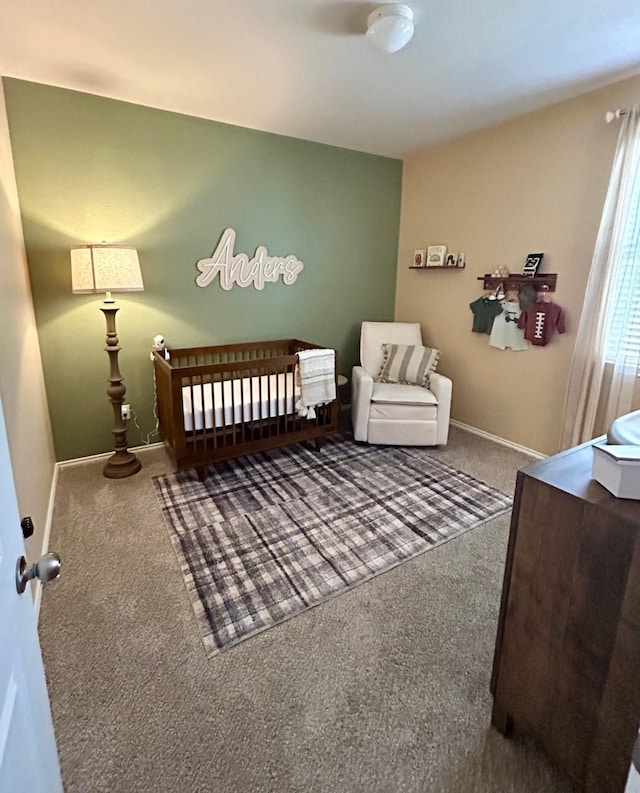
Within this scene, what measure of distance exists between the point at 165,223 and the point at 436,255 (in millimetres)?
2308

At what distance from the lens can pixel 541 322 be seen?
9.90 ft

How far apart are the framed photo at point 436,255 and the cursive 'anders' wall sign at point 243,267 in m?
1.19

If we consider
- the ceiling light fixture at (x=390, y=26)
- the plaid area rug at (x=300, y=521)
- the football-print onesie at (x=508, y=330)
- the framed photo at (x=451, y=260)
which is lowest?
the plaid area rug at (x=300, y=521)

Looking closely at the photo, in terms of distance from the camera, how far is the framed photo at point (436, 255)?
12.2 ft

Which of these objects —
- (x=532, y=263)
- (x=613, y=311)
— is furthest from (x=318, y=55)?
(x=613, y=311)

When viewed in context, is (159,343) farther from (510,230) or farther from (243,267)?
(510,230)

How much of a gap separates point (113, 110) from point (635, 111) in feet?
10.5

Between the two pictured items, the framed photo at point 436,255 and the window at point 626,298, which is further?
the framed photo at point 436,255

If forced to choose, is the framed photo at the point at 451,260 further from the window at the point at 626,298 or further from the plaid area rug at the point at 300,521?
the plaid area rug at the point at 300,521

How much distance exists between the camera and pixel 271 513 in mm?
2455

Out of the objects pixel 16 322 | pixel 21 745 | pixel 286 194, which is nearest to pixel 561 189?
pixel 286 194

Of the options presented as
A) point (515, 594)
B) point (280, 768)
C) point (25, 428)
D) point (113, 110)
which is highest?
point (113, 110)

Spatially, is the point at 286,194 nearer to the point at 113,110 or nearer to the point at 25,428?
the point at 113,110

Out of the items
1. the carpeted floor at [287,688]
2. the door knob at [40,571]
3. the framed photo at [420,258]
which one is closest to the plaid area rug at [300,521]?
the carpeted floor at [287,688]
